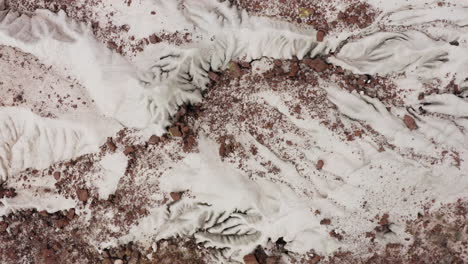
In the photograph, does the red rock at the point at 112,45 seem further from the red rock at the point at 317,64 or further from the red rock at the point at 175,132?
the red rock at the point at 317,64

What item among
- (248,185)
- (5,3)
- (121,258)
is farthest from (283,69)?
(5,3)

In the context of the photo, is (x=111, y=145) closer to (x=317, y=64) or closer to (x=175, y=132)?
(x=175, y=132)

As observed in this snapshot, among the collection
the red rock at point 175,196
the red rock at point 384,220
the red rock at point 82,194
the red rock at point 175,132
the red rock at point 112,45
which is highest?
the red rock at point 112,45

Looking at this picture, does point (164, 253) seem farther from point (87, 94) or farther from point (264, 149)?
point (87, 94)

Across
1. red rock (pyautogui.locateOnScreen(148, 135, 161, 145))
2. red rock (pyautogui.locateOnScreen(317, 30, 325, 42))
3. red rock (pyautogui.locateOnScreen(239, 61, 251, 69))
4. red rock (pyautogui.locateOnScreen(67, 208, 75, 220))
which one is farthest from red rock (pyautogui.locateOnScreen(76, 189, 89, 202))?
red rock (pyautogui.locateOnScreen(317, 30, 325, 42))

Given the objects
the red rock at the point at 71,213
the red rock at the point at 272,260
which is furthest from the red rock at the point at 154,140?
the red rock at the point at 272,260

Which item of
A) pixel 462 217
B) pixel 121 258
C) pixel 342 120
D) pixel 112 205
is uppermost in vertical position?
pixel 342 120
